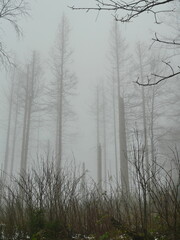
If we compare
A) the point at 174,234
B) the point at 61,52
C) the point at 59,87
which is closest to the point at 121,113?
the point at 59,87

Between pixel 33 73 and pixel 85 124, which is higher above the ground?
pixel 85 124

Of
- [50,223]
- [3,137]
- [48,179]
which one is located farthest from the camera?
[3,137]

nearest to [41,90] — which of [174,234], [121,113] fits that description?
[121,113]

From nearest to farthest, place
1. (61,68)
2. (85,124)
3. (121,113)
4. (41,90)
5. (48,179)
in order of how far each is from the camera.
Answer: (48,179) < (121,113) < (61,68) < (41,90) < (85,124)

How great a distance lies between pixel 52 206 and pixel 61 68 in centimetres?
1323

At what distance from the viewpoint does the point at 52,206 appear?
3492 millimetres

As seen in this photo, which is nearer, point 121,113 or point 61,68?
point 121,113

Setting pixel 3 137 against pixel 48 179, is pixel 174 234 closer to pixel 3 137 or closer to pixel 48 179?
pixel 48 179

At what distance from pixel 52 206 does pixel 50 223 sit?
31cm

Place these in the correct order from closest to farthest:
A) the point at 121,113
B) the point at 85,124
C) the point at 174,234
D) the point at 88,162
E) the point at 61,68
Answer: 1. the point at 174,234
2. the point at 121,113
3. the point at 61,68
4. the point at 88,162
5. the point at 85,124

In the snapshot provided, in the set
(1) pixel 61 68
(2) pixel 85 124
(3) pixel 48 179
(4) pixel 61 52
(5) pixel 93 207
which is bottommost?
(5) pixel 93 207

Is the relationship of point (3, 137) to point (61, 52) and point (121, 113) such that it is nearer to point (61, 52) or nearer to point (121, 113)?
point (61, 52)

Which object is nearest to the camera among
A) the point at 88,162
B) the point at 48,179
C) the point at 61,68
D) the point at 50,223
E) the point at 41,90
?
the point at 50,223

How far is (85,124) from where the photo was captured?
60969mm
